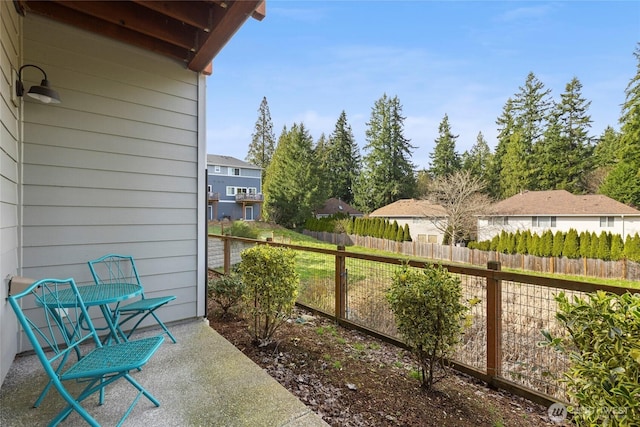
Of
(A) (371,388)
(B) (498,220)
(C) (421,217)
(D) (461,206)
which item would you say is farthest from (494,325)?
(C) (421,217)

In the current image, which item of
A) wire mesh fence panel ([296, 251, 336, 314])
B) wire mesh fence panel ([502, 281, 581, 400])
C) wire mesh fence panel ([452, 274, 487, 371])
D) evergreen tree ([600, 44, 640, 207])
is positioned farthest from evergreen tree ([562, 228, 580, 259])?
wire mesh fence panel ([452, 274, 487, 371])

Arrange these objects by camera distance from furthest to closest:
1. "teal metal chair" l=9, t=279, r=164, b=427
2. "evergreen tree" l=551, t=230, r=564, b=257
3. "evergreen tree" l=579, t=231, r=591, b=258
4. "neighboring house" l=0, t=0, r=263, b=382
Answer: "evergreen tree" l=551, t=230, r=564, b=257, "evergreen tree" l=579, t=231, r=591, b=258, "neighboring house" l=0, t=0, r=263, b=382, "teal metal chair" l=9, t=279, r=164, b=427

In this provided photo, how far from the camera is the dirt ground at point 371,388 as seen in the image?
197cm

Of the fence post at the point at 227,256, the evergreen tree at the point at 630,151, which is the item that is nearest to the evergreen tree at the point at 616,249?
the evergreen tree at the point at 630,151

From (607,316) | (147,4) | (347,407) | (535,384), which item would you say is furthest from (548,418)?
(147,4)

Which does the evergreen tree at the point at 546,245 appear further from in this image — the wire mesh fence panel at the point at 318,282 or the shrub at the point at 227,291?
the shrub at the point at 227,291

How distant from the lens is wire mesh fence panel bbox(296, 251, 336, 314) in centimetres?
425

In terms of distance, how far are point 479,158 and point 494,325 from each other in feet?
103

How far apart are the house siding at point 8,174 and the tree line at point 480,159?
19203mm

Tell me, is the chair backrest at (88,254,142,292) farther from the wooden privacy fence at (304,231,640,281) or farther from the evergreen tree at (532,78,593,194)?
the evergreen tree at (532,78,593,194)

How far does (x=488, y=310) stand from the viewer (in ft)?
7.93

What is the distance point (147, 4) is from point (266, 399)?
2.87m

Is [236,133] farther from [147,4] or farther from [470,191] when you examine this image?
[147,4]

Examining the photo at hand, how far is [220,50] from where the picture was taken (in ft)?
9.37
